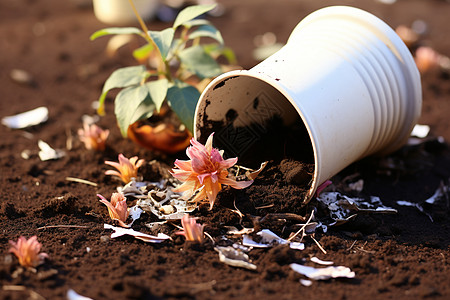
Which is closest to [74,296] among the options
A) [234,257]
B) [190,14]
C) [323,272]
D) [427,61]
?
[234,257]

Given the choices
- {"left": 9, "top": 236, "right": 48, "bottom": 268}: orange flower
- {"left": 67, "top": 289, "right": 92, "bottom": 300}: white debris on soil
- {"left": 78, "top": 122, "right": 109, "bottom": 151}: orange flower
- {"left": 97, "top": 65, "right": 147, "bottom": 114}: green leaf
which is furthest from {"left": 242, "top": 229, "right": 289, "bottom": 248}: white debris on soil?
{"left": 78, "top": 122, "right": 109, "bottom": 151}: orange flower

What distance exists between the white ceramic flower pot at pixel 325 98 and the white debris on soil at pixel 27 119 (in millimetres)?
1296

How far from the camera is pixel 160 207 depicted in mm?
2211

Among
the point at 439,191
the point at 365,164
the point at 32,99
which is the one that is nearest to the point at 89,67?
the point at 32,99

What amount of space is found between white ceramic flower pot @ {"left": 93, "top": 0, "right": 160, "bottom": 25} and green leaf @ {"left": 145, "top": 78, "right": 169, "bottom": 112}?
222 centimetres

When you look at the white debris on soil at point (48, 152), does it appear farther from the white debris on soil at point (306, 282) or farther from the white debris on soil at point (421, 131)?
the white debris on soil at point (421, 131)

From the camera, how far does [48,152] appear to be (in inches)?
110

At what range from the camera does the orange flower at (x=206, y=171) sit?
6.63 feet

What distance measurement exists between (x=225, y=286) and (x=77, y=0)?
4.04 m

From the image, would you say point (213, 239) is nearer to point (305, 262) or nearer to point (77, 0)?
point (305, 262)

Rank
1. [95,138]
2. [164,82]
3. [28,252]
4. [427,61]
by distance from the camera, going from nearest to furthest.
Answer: [28,252], [164,82], [95,138], [427,61]

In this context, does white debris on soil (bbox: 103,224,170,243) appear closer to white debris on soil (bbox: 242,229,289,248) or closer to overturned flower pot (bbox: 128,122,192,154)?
white debris on soil (bbox: 242,229,289,248)

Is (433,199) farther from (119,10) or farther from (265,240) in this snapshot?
(119,10)

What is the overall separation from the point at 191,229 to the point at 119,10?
3.02 meters
